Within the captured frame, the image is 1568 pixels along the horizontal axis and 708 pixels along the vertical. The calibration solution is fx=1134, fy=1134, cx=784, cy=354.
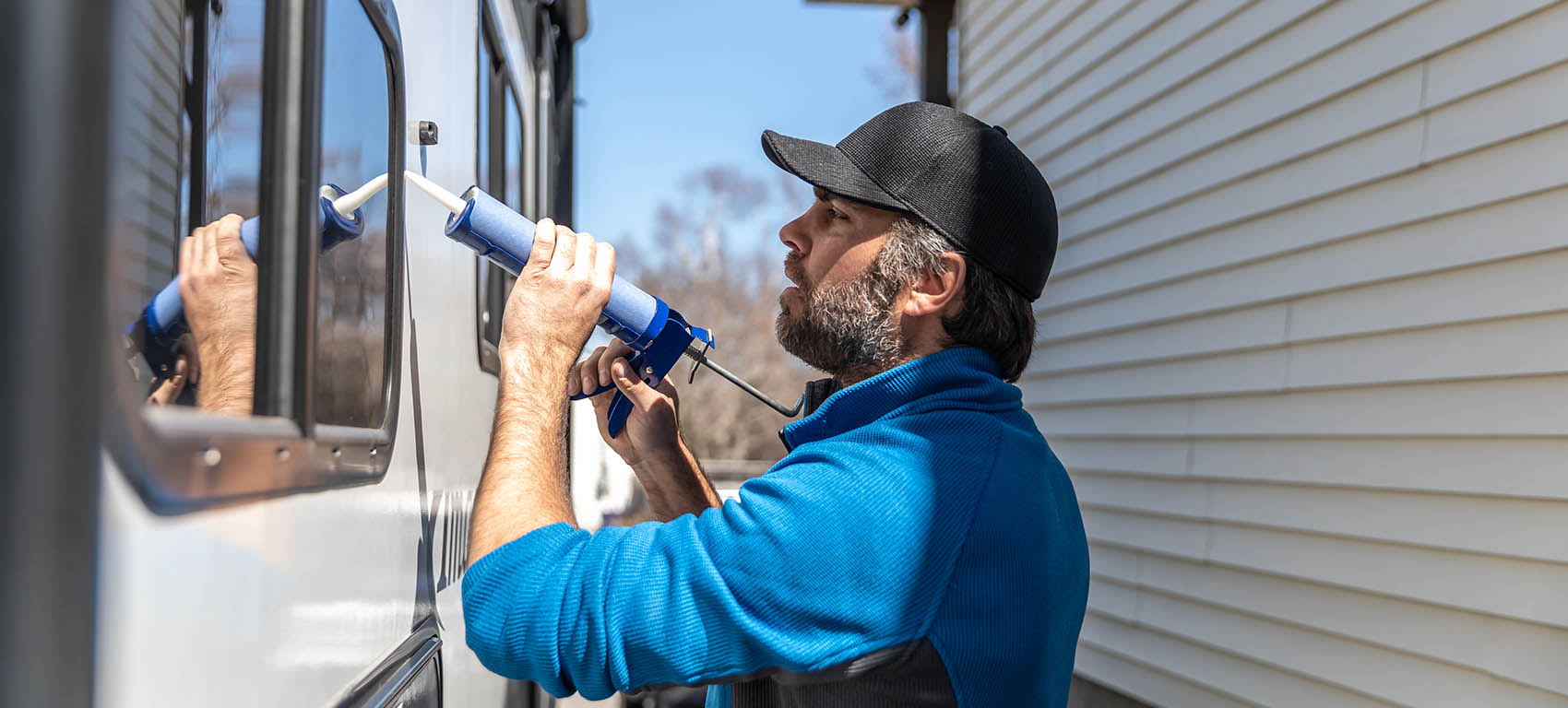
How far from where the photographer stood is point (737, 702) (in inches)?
73.2

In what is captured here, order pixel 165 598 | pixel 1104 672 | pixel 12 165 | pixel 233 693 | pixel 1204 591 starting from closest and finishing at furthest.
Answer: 1. pixel 12 165
2. pixel 165 598
3. pixel 233 693
4. pixel 1204 591
5. pixel 1104 672

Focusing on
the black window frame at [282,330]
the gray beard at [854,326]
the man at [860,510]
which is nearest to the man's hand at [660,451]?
the man at [860,510]

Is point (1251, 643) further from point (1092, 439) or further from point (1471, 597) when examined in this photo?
point (1092, 439)

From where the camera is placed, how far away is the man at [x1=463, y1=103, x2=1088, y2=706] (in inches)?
55.9

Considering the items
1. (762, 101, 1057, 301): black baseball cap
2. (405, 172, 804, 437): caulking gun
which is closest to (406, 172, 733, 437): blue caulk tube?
(405, 172, 804, 437): caulking gun

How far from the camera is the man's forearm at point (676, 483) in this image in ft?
7.36

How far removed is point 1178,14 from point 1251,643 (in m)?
2.00

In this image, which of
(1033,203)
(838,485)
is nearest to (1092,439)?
(1033,203)

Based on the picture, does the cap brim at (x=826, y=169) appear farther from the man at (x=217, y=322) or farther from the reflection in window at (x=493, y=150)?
the man at (x=217, y=322)

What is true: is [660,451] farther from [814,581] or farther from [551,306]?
[814,581]

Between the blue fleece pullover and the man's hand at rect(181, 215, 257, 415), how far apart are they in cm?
59

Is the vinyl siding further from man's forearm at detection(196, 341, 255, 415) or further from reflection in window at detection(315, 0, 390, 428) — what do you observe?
man's forearm at detection(196, 341, 255, 415)

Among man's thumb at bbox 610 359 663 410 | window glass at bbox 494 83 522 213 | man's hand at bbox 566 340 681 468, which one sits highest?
window glass at bbox 494 83 522 213

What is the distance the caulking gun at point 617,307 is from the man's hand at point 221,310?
62 centimetres
